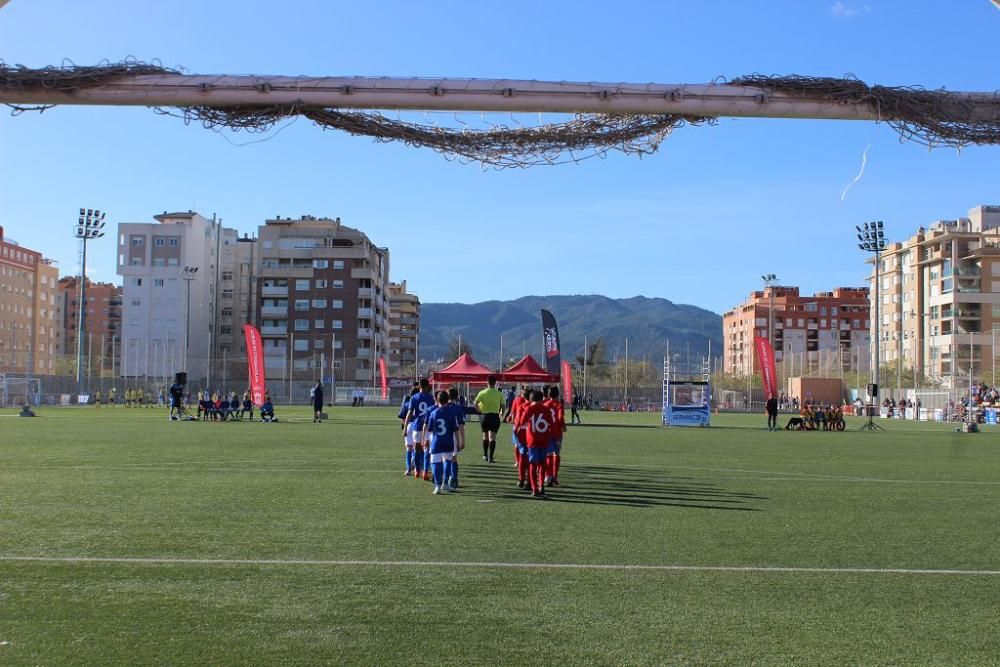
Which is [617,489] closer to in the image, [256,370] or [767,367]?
[256,370]

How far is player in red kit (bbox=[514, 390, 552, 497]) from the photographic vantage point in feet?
45.9

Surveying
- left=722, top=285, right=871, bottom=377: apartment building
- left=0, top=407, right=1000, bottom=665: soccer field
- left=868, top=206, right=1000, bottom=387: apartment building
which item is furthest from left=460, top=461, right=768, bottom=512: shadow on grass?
left=722, top=285, right=871, bottom=377: apartment building

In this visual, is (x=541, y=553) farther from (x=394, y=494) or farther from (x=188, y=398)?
(x=188, y=398)

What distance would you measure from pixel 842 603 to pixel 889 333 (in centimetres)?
11304

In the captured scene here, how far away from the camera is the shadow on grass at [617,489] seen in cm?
1341

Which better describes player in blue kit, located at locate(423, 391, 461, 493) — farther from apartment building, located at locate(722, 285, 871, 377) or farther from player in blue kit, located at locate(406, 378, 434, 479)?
apartment building, located at locate(722, 285, 871, 377)

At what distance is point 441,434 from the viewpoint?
14000 millimetres

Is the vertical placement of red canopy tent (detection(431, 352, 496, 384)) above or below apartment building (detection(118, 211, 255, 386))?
below

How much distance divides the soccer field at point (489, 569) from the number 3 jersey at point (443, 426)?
811 millimetres

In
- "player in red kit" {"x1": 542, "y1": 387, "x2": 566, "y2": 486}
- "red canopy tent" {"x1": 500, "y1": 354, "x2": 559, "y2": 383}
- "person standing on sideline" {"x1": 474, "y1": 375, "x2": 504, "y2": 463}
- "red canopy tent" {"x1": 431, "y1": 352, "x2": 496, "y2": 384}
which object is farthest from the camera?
"red canopy tent" {"x1": 431, "y1": 352, "x2": 496, "y2": 384}

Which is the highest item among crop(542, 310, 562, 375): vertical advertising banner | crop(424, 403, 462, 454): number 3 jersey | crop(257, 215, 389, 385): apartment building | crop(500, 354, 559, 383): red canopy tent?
crop(257, 215, 389, 385): apartment building

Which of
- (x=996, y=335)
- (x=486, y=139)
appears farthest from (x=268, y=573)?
(x=996, y=335)

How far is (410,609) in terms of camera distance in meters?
6.65

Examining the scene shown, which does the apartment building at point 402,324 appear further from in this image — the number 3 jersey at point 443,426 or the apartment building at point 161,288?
the number 3 jersey at point 443,426
